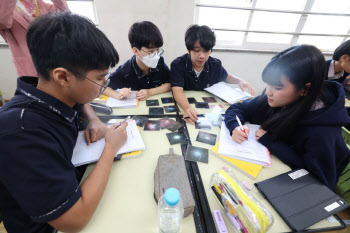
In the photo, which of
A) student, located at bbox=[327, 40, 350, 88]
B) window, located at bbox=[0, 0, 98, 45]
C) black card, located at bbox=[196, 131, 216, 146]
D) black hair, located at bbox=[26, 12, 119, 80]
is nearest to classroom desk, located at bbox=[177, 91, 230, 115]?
black card, located at bbox=[196, 131, 216, 146]

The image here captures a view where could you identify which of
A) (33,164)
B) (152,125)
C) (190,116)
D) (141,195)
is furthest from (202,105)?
(33,164)

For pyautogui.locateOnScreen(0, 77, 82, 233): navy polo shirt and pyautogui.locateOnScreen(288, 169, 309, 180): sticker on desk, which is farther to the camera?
pyautogui.locateOnScreen(288, 169, 309, 180): sticker on desk

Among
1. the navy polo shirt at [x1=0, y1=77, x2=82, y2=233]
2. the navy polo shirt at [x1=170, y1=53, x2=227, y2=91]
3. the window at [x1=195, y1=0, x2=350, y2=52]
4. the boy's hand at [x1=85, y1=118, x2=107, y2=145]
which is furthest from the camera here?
the window at [x1=195, y1=0, x2=350, y2=52]

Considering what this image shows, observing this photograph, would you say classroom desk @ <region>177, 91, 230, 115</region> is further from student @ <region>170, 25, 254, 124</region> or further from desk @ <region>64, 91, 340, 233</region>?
desk @ <region>64, 91, 340, 233</region>

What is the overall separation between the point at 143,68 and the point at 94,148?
1.02 meters

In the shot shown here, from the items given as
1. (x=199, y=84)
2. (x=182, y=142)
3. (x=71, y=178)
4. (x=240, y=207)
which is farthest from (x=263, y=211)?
(x=199, y=84)

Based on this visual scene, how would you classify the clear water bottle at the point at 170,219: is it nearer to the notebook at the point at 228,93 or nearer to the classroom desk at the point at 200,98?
the classroom desk at the point at 200,98

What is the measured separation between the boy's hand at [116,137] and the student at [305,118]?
0.60 meters

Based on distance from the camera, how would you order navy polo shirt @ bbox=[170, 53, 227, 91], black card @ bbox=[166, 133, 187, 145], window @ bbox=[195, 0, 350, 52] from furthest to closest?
window @ bbox=[195, 0, 350, 52], navy polo shirt @ bbox=[170, 53, 227, 91], black card @ bbox=[166, 133, 187, 145]

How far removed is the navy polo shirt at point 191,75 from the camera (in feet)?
5.05

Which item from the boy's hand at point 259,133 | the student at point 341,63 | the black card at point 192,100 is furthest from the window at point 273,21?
the boy's hand at point 259,133

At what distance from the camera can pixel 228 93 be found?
151 cm

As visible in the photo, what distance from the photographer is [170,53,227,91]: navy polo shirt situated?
1540mm

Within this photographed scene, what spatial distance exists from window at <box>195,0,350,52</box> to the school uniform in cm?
218
